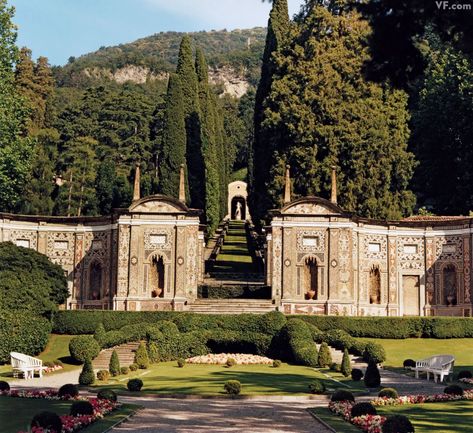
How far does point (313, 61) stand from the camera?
209 ft

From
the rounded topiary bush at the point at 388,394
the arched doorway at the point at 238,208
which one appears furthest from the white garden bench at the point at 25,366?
the arched doorway at the point at 238,208

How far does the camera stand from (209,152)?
82.1 metres

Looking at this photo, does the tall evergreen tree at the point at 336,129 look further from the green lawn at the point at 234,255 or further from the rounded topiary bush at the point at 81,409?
the rounded topiary bush at the point at 81,409

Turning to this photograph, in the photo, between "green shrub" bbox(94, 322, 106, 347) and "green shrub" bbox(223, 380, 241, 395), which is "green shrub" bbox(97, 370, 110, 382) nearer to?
"green shrub" bbox(223, 380, 241, 395)

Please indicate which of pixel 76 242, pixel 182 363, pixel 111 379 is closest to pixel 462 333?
pixel 182 363

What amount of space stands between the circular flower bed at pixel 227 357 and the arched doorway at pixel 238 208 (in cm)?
8404

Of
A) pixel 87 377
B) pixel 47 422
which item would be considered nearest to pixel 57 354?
pixel 87 377

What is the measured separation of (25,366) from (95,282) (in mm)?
19852

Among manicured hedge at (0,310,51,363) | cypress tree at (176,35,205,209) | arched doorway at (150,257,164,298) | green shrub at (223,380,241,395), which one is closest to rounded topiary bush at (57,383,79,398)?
green shrub at (223,380,241,395)

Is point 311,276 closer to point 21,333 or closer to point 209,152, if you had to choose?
point 21,333

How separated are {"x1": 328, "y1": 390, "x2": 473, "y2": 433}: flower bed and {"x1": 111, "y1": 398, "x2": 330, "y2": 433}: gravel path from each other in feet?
2.87

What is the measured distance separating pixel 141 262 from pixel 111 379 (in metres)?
18.5

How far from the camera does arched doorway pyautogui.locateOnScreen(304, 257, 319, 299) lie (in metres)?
52.1

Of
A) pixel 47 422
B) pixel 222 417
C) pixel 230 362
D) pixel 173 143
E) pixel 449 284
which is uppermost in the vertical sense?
pixel 173 143
